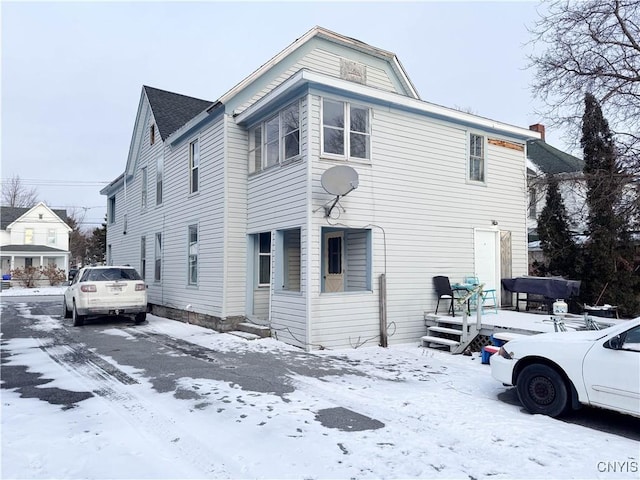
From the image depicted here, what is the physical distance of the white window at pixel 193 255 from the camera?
42.2ft

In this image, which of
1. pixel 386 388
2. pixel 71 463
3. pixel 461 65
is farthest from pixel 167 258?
pixel 461 65

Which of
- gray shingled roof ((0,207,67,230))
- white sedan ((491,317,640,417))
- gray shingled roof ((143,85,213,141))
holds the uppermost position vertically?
gray shingled roof ((143,85,213,141))

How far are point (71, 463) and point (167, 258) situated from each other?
38.2 feet

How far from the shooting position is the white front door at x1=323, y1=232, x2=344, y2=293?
11.1 metres

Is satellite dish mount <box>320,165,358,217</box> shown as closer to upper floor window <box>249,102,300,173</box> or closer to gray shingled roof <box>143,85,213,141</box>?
upper floor window <box>249,102,300,173</box>

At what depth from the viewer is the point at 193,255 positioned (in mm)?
13016

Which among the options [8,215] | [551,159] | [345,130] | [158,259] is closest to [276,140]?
[345,130]

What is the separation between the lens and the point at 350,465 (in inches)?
149

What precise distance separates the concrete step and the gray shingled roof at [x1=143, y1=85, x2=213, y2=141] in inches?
305

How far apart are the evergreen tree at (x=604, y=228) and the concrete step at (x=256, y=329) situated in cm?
971

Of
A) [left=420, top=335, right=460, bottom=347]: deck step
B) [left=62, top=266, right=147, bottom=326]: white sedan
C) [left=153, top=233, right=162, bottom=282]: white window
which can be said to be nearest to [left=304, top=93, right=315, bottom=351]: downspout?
[left=420, top=335, right=460, bottom=347]: deck step

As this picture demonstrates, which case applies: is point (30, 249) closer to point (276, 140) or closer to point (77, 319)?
point (77, 319)

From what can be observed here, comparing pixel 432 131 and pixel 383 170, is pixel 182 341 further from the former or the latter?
pixel 432 131

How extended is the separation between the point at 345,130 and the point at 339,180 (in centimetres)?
147
